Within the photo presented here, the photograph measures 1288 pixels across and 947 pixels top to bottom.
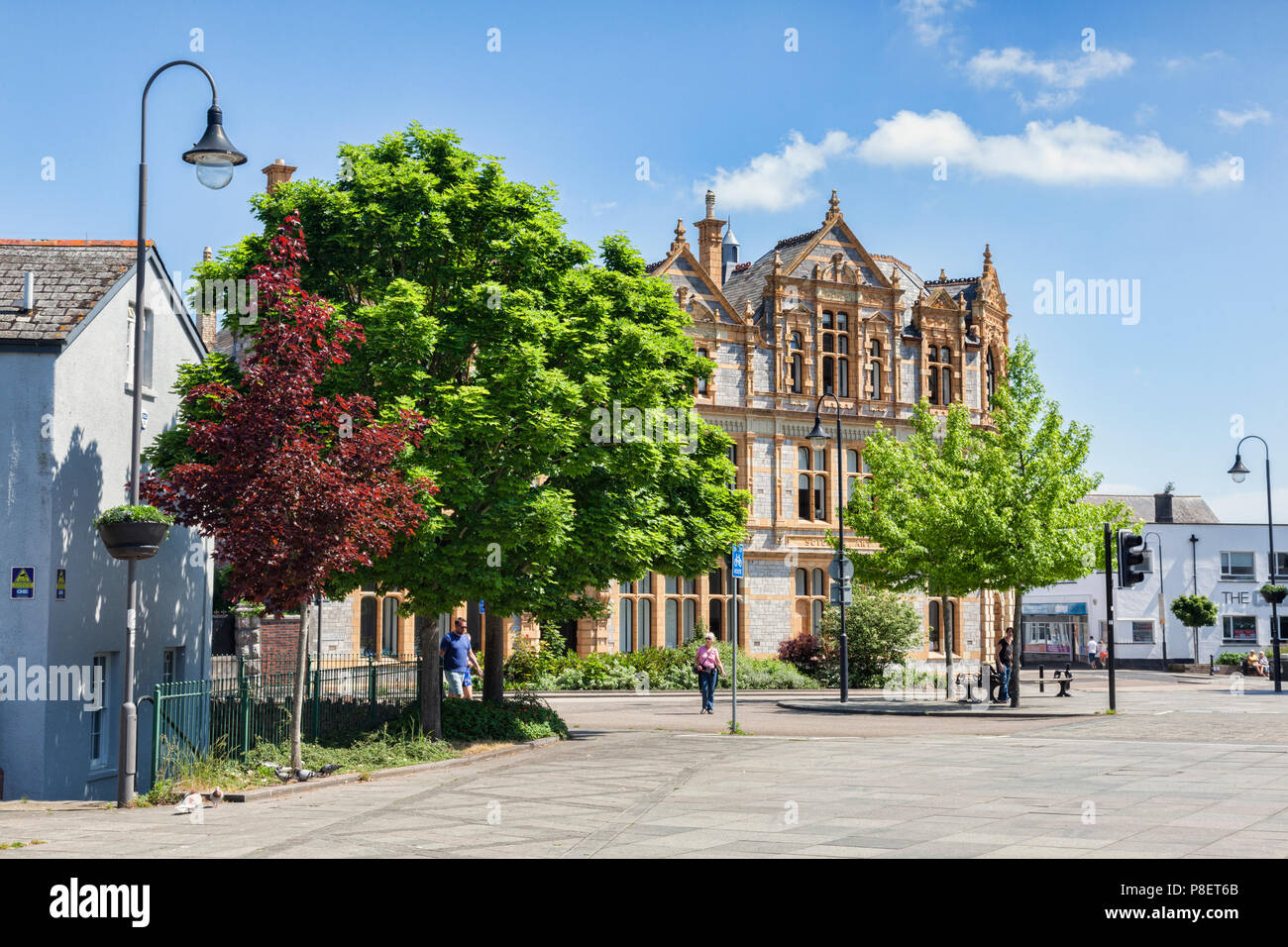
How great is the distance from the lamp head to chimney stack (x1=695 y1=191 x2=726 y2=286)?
32846 mm

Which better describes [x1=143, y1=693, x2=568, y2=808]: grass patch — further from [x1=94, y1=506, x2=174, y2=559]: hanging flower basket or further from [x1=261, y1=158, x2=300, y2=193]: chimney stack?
[x1=261, y1=158, x2=300, y2=193]: chimney stack

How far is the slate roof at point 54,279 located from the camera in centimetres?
1656

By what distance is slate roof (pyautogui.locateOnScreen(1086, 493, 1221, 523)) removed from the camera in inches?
3265

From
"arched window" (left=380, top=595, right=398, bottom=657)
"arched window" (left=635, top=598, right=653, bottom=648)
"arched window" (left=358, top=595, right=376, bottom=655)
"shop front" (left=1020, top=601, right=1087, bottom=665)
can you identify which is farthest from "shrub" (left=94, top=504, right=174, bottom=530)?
"shop front" (left=1020, top=601, right=1087, bottom=665)

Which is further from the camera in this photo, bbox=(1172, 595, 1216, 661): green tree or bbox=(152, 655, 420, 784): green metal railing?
bbox=(1172, 595, 1216, 661): green tree

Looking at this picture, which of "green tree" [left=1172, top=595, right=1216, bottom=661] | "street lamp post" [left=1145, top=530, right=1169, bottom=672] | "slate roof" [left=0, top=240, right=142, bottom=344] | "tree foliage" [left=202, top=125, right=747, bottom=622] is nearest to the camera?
"slate roof" [left=0, top=240, right=142, bottom=344]

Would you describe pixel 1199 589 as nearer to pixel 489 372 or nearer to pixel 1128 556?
pixel 1128 556

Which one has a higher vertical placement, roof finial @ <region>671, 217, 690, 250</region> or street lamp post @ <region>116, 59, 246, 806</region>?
roof finial @ <region>671, 217, 690, 250</region>

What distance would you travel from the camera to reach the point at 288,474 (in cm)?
1482

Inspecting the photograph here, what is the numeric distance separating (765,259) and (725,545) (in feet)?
88.4

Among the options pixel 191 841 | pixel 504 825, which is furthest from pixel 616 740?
pixel 191 841

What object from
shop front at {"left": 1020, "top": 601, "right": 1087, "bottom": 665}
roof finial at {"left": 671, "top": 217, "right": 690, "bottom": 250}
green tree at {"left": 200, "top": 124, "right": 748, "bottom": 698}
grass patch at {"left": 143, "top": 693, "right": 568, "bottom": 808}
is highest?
roof finial at {"left": 671, "top": 217, "right": 690, "bottom": 250}

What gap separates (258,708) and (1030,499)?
1965cm

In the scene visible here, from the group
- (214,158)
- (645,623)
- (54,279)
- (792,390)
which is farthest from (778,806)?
(792,390)
